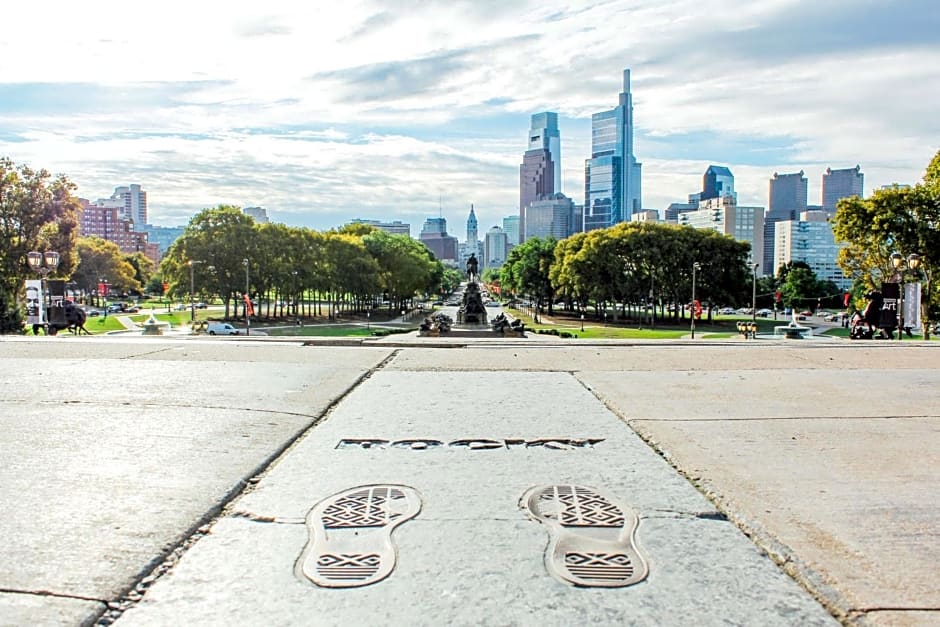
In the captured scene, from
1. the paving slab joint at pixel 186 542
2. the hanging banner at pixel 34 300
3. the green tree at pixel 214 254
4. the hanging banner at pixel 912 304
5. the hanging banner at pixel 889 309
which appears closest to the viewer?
the paving slab joint at pixel 186 542

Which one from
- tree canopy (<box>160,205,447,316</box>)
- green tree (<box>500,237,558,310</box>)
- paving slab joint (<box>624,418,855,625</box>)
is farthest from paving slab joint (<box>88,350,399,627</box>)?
green tree (<box>500,237,558,310</box>)

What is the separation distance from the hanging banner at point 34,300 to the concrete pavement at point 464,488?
1487cm

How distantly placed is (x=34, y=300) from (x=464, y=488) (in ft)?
75.0

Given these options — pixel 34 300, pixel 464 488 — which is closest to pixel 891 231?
pixel 34 300

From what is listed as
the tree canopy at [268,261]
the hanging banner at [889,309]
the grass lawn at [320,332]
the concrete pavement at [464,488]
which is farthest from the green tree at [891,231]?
the tree canopy at [268,261]

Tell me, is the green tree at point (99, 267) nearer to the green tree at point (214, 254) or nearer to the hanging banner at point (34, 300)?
the green tree at point (214, 254)

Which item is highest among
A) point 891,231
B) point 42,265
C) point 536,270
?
point 891,231

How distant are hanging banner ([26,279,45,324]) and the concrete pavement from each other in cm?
1487

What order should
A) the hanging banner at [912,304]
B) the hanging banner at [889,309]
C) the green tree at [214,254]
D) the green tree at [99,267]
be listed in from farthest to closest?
the green tree at [99,267], the green tree at [214,254], the hanging banner at [889,309], the hanging banner at [912,304]

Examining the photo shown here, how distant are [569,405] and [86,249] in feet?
334

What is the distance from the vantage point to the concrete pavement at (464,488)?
333 centimetres

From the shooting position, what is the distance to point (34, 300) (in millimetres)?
23406

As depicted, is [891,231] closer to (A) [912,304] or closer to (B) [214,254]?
(A) [912,304]

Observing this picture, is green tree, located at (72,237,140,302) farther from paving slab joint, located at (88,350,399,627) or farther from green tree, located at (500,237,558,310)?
paving slab joint, located at (88,350,399,627)
